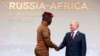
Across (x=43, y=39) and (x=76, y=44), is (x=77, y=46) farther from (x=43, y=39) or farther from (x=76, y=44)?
(x=43, y=39)

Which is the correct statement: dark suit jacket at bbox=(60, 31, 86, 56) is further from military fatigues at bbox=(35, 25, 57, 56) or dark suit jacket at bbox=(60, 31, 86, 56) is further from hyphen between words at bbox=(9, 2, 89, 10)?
hyphen between words at bbox=(9, 2, 89, 10)

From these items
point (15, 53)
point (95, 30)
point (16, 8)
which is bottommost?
point (15, 53)

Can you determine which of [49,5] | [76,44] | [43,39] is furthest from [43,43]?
[49,5]

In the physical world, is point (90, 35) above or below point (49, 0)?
below

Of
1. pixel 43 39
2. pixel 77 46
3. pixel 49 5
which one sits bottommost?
pixel 77 46

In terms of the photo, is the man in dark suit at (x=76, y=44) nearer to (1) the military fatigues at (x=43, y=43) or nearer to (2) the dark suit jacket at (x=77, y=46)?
(2) the dark suit jacket at (x=77, y=46)

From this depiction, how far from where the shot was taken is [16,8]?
9.03 meters

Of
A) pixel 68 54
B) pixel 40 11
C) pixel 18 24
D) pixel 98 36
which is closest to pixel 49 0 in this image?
pixel 40 11

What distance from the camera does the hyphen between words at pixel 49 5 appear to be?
897 cm

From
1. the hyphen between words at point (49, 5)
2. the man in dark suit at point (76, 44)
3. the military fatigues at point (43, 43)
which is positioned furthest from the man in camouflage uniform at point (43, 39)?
the hyphen between words at point (49, 5)

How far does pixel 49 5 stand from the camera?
8.98 meters

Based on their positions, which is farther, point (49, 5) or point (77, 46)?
point (49, 5)

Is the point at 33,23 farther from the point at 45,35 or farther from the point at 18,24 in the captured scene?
the point at 45,35

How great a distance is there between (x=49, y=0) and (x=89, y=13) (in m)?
1.07
